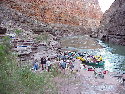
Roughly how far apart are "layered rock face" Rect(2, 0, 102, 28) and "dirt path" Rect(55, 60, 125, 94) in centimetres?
6482

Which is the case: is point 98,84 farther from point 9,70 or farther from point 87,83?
point 9,70

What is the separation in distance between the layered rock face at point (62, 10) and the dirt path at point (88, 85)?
64815 millimetres

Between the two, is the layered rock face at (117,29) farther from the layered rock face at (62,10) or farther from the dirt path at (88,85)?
the dirt path at (88,85)

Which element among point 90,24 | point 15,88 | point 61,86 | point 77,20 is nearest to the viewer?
point 15,88

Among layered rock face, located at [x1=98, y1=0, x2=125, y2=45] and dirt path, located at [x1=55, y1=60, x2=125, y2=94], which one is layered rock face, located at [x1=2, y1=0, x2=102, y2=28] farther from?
dirt path, located at [x1=55, y1=60, x2=125, y2=94]

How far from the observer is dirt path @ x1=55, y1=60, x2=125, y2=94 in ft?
55.5

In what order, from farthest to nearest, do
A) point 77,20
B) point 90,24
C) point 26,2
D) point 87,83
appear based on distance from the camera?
point 90,24 < point 77,20 < point 26,2 < point 87,83

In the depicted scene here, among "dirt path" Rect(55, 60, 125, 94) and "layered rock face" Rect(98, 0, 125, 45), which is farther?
"layered rock face" Rect(98, 0, 125, 45)

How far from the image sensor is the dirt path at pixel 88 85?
16.9m

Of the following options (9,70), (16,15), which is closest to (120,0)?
(16,15)

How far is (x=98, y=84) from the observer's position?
19.8 metres

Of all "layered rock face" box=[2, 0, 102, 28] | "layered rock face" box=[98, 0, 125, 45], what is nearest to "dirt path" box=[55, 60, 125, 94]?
"layered rock face" box=[98, 0, 125, 45]

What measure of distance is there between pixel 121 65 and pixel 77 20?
81.2 m

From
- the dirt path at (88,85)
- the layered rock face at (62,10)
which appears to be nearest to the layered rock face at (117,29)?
the layered rock face at (62,10)
